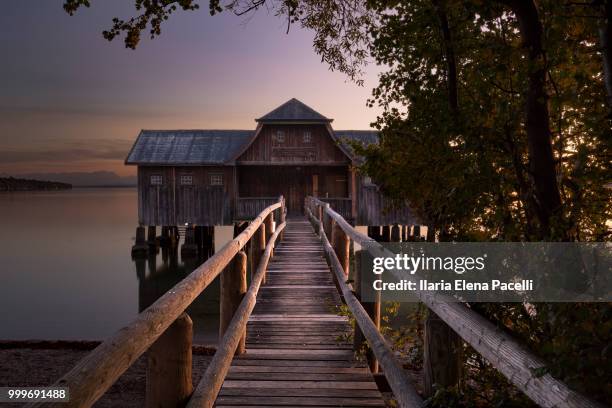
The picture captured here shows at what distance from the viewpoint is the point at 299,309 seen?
7062mm

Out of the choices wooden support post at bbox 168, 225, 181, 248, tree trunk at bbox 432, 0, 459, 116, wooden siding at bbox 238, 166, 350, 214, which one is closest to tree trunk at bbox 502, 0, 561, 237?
tree trunk at bbox 432, 0, 459, 116

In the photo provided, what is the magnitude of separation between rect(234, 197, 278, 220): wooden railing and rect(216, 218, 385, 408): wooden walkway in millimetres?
18015

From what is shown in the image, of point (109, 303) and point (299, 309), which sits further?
point (109, 303)

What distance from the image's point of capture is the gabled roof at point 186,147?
1081 inches

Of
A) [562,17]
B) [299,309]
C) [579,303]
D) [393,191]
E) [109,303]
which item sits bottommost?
[109,303]

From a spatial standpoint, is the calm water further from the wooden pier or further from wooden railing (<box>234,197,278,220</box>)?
the wooden pier

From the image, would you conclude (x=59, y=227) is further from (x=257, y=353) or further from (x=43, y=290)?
(x=257, y=353)

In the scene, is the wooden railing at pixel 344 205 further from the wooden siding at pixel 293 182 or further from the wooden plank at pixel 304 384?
the wooden plank at pixel 304 384

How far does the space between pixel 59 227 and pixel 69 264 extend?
103 ft

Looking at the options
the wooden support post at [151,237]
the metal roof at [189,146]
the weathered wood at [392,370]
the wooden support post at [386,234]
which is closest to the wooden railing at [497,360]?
the weathered wood at [392,370]

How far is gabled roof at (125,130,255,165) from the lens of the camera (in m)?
27.5

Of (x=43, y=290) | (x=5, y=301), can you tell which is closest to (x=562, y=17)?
(x=5, y=301)

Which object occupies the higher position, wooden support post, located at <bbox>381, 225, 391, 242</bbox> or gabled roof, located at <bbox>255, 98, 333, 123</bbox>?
gabled roof, located at <bbox>255, 98, 333, 123</bbox>

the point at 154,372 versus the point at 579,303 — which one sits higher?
the point at 579,303
